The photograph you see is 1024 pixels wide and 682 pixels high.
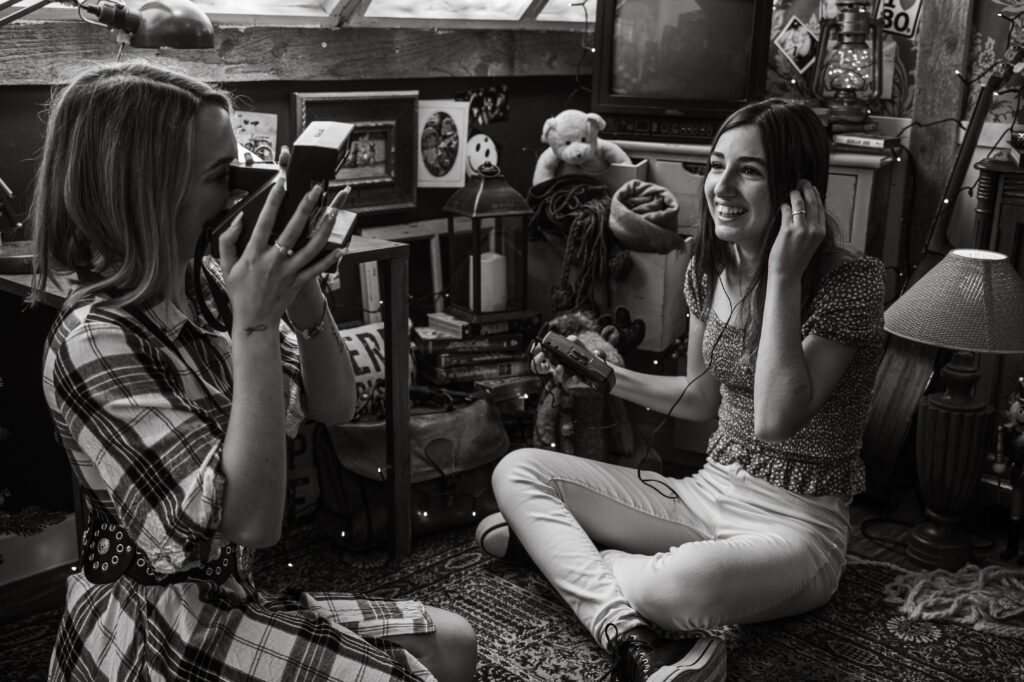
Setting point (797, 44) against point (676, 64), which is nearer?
point (676, 64)

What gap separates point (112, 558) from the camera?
1.24 m

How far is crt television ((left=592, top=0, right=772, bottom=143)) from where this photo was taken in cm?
310

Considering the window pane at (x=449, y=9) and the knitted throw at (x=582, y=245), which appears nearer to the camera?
the knitted throw at (x=582, y=245)

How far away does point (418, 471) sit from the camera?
2500 mm

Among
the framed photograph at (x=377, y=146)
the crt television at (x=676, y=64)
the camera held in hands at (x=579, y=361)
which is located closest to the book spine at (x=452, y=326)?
the framed photograph at (x=377, y=146)

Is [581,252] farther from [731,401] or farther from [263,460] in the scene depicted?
[263,460]

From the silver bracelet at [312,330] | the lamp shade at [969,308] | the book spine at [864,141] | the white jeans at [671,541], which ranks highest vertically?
the book spine at [864,141]

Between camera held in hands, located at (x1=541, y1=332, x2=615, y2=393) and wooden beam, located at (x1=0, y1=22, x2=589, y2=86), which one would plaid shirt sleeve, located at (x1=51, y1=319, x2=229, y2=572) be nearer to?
camera held in hands, located at (x1=541, y1=332, x2=615, y2=393)

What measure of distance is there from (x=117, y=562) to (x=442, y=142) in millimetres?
2275

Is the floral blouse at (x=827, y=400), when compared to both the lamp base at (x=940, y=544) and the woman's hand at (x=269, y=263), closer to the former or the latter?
the lamp base at (x=940, y=544)

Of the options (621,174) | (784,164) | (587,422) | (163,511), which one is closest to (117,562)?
(163,511)

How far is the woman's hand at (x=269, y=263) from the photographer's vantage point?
3.61 feet

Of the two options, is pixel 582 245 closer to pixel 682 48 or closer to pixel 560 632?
pixel 682 48

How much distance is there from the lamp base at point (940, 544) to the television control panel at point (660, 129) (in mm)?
1315
